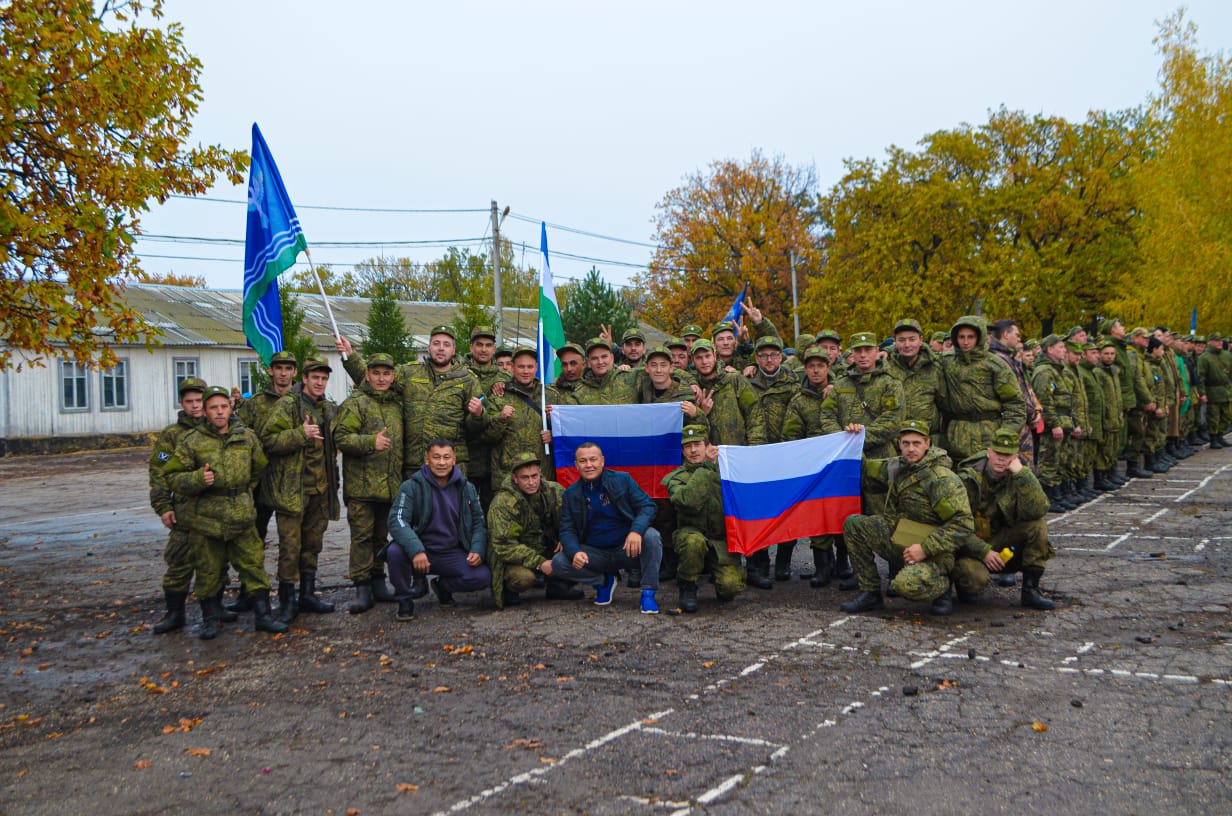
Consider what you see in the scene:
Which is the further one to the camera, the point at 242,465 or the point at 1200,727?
the point at 242,465

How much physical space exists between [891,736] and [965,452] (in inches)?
212

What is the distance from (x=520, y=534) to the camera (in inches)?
327

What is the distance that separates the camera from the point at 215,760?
5.04m

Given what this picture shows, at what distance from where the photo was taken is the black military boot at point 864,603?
303 inches

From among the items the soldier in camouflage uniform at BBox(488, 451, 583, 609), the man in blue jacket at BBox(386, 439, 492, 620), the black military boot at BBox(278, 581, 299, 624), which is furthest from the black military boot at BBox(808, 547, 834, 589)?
the black military boot at BBox(278, 581, 299, 624)

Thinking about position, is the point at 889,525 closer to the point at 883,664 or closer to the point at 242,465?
the point at 883,664

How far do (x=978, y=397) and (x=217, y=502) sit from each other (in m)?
6.98

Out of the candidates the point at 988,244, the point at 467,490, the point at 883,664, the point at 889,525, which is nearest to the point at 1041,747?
the point at 883,664

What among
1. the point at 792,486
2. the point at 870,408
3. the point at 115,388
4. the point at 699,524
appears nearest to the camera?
the point at 699,524

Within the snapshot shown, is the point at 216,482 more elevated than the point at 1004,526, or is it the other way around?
the point at 216,482

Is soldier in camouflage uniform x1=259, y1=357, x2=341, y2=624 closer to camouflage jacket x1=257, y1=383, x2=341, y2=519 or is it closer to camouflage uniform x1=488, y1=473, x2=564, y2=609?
camouflage jacket x1=257, y1=383, x2=341, y2=519

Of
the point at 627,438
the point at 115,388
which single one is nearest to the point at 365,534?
the point at 627,438

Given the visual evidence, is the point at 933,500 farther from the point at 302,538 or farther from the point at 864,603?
the point at 302,538

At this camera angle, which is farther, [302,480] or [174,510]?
[302,480]
